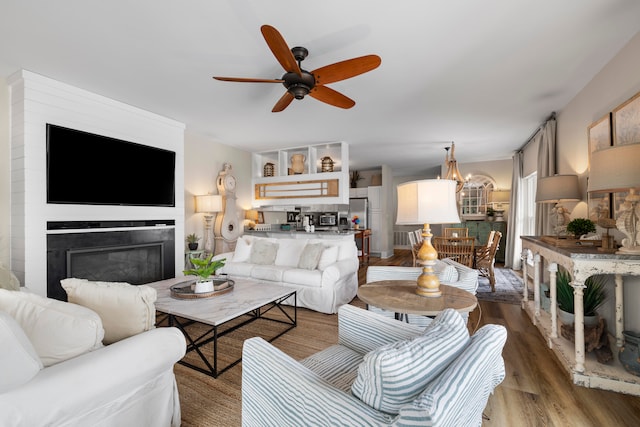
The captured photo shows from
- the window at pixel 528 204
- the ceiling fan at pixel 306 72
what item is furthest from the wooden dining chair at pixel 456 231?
the ceiling fan at pixel 306 72

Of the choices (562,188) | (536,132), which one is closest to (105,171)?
(562,188)

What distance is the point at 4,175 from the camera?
2.91m

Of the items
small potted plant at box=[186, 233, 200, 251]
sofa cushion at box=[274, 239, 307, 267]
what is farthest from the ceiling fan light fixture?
small potted plant at box=[186, 233, 200, 251]

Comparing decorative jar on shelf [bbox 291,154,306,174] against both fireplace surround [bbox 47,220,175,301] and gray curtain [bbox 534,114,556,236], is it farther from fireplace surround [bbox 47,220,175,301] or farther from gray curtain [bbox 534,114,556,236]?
gray curtain [bbox 534,114,556,236]

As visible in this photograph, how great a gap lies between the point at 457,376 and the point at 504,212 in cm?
740

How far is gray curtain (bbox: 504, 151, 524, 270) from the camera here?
571 centimetres

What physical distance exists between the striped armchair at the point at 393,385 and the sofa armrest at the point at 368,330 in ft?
0.84

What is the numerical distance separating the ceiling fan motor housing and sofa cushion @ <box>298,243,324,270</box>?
6.51 feet

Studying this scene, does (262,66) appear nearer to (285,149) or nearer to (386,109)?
(386,109)

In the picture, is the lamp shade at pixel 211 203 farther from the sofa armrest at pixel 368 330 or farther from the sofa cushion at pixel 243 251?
the sofa armrest at pixel 368 330

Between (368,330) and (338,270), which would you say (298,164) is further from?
(368,330)

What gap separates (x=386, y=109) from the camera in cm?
377

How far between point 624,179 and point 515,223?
14.9ft

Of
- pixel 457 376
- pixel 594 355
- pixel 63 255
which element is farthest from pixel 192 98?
pixel 594 355
